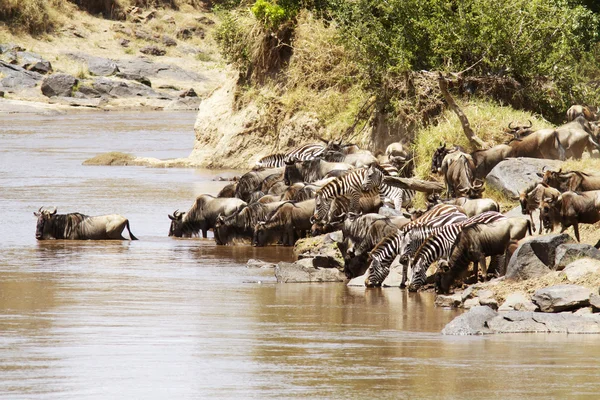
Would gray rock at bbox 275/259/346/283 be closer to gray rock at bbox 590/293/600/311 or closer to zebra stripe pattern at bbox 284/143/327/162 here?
gray rock at bbox 590/293/600/311

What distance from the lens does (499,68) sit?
82.4ft

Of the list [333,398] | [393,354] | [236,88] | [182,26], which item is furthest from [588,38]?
[182,26]

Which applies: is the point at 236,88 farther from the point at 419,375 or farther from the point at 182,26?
the point at 182,26

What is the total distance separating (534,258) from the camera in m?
13.5

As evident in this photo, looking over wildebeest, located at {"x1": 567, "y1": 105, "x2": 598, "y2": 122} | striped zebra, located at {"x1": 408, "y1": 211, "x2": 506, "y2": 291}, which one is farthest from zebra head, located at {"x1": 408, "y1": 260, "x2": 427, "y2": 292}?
wildebeest, located at {"x1": 567, "y1": 105, "x2": 598, "y2": 122}

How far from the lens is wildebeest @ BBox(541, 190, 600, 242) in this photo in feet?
48.2

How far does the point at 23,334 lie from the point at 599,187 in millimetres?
8586

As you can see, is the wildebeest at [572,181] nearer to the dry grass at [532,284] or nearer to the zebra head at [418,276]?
the zebra head at [418,276]

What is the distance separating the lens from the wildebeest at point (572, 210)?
1470cm

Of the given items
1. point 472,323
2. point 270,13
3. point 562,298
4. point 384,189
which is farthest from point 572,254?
point 270,13

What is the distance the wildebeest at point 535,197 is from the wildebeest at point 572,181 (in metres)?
0.49

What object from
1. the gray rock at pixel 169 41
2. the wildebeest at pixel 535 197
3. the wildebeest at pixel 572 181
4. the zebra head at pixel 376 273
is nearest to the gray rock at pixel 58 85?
the gray rock at pixel 169 41

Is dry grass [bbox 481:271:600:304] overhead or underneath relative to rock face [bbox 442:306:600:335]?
overhead

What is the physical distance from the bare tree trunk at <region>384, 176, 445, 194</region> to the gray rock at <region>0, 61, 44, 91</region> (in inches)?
1771
